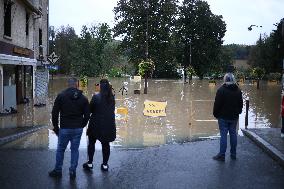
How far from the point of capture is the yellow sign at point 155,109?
52.2ft

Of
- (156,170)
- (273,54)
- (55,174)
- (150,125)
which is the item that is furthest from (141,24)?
(55,174)

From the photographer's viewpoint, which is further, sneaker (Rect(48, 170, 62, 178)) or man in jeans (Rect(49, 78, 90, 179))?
sneaker (Rect(48, 170, 62, 178))

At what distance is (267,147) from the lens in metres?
9.15

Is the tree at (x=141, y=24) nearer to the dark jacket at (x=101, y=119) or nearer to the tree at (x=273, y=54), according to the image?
the tree at (x=273, y=54)

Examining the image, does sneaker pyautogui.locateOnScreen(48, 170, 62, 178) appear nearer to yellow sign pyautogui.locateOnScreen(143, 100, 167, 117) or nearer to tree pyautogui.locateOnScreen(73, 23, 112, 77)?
yellow sign pyautogui.locateOnScreen(143, 100, 167, 117)

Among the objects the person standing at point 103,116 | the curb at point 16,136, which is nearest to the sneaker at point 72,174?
the person standing at point 103,116

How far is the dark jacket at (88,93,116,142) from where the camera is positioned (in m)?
7.24

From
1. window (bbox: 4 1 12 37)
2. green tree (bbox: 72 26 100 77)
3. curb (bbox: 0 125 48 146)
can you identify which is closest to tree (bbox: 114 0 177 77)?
green tree (bbox: 72 26 100 77)

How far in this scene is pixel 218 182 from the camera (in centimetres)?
677

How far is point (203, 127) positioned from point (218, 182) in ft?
25.3

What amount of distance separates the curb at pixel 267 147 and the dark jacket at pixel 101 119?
3275mm

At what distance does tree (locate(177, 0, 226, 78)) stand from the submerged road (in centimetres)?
6409

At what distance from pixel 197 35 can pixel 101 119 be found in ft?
224

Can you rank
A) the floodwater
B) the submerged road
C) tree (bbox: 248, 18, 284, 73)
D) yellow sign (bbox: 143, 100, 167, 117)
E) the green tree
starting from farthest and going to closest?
the green tree, tree (bbox: 248, 18, 284, 73), yellow sign (bbox: 143, 100, 167, 117), the floodwater, the submerged road
